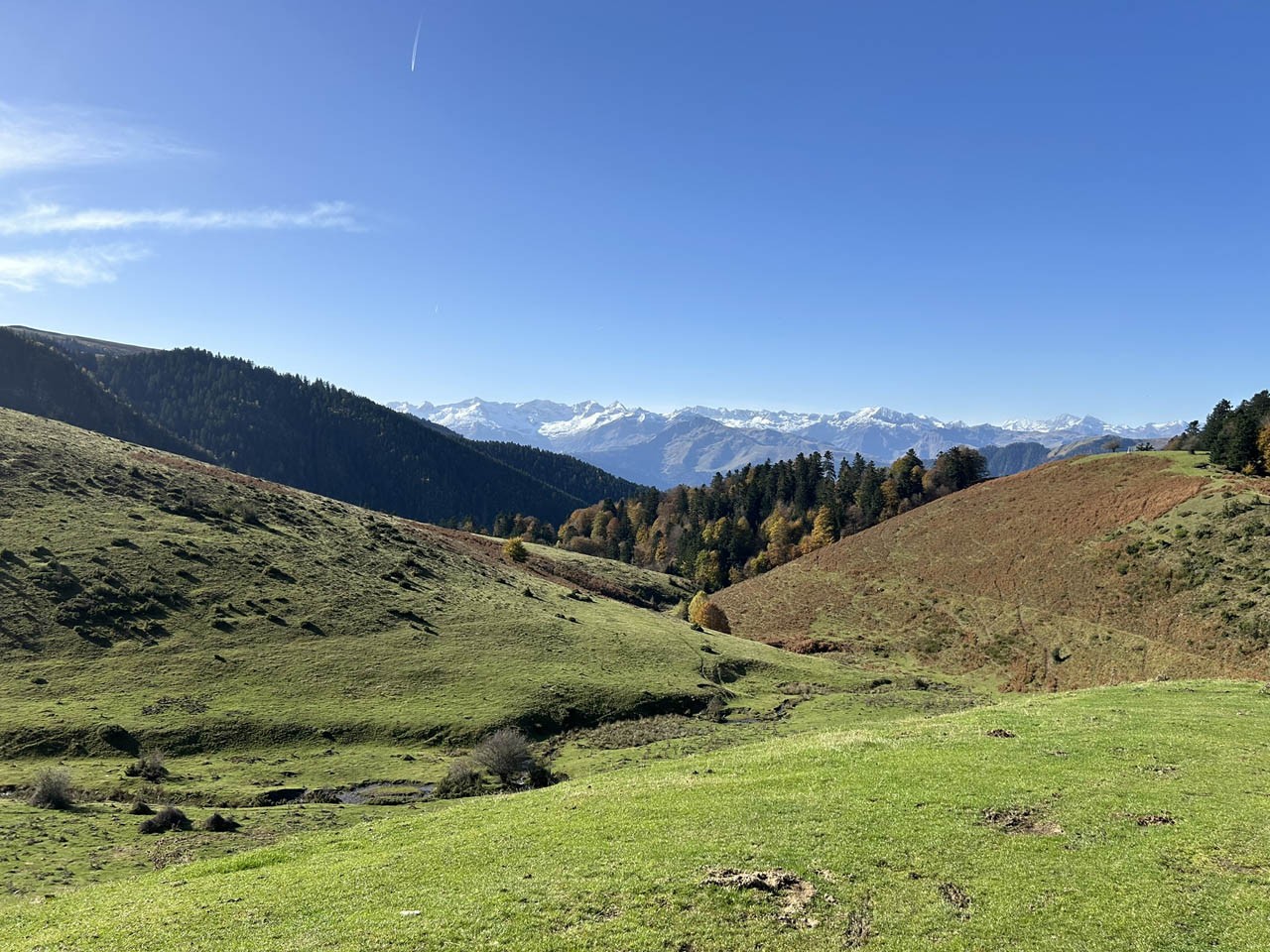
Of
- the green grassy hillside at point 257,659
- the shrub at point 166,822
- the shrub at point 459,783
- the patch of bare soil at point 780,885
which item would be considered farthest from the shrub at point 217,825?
the patch of bare soil at point 780,885

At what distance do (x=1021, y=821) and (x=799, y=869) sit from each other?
26.2 ft

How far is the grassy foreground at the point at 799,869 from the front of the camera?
14.5 meters

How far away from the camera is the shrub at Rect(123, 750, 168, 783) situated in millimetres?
37438

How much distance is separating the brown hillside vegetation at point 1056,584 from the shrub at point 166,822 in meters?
75.5

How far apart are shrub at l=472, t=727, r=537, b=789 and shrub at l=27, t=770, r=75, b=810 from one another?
20773 millimetres

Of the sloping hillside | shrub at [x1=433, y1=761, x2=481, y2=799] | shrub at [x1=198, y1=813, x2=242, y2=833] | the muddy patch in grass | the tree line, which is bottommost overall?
the muddy patch in grass

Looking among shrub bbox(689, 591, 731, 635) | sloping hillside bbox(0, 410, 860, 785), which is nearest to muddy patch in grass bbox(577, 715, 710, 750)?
sloping hillside bbox(0, 410, 860, 785)

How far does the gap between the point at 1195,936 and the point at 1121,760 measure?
44.9 feet

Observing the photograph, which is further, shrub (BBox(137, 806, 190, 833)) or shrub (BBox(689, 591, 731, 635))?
shrub (BBox(689, 591, 731, 635))

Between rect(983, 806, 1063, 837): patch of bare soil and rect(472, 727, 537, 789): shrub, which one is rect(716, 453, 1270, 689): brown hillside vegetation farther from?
rect(983, 806, 1063, 837): patch of bare soil

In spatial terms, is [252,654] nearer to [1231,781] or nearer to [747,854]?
[747,854]

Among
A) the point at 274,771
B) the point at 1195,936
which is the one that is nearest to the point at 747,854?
the point at 1195,936

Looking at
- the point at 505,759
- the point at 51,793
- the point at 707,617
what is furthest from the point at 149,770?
the point at 707,617

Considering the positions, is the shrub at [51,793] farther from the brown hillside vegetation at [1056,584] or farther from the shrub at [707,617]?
the brown hillside vegetation at [1056,584]
